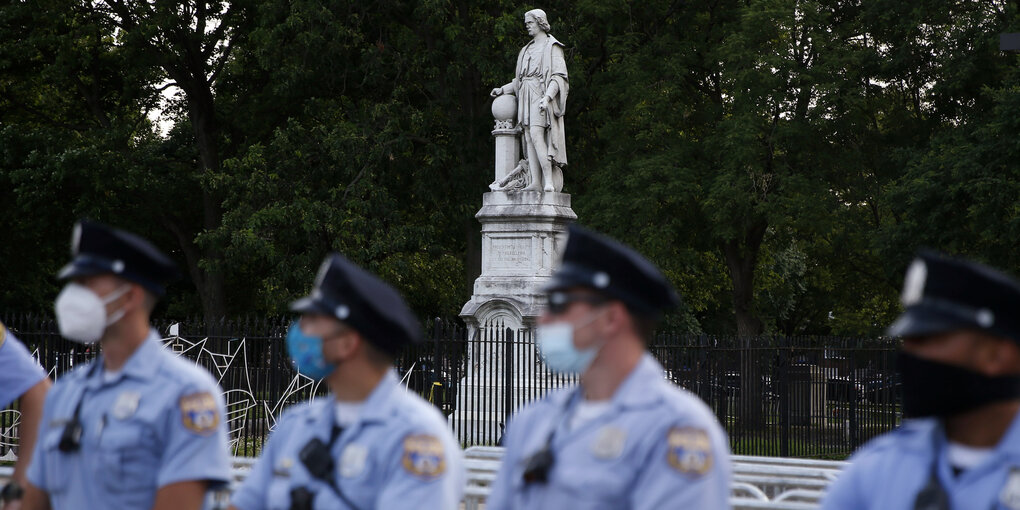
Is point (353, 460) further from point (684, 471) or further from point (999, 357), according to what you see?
point (999, 357)

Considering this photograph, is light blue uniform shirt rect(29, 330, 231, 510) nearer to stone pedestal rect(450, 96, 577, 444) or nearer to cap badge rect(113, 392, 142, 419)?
cap badge rect(113, 392, 142, 419)

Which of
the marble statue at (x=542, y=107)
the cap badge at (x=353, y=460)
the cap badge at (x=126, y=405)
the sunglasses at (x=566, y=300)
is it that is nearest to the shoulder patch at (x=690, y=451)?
the sunglasses at (x=566, y=300)

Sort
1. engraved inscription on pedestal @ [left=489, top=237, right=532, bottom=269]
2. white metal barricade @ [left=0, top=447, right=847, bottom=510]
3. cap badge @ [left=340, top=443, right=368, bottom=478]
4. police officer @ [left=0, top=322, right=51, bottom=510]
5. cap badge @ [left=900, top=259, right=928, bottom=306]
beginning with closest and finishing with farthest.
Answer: cap badge @ [left=900, top=259, right=928, bottom=306] → cap badge @ [left=340, top=443, right=368, bottom=478] → police officer @ [left=0, top=322, right=51, bottom=510] → white metal barricade @ [left=0, top=447, right=847, bottom=510] → engraved inscription on pedestal @ [left=489, top=237, right=532, bottom=269]

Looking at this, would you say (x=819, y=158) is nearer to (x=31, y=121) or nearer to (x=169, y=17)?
(x=169, y=17)

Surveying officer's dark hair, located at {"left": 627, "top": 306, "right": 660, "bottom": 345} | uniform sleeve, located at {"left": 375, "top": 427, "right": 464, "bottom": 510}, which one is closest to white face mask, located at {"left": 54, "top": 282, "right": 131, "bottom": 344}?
uniform sleeve, located at {"left": 375, "top": 427, "right": 464, "bottom": 510}

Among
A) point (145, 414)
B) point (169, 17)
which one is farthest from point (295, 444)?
point (169, 17)

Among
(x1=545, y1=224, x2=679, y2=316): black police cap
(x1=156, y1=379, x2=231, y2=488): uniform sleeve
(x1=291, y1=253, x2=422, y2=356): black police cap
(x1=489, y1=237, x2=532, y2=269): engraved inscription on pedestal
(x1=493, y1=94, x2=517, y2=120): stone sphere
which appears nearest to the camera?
(x1=545, y1=224, x2=679, y2=316): black police cap

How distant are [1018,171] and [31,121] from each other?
864 inches

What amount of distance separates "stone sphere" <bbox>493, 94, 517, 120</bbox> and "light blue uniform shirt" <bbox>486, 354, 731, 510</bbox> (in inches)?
580

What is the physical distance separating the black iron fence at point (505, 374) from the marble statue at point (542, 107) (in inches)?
91.7

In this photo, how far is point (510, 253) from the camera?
17.4 m

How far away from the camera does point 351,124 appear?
26578 millimetres

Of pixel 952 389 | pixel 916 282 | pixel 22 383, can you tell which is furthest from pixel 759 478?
pixel 952 389

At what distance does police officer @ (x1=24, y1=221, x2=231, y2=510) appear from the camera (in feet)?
12.4
